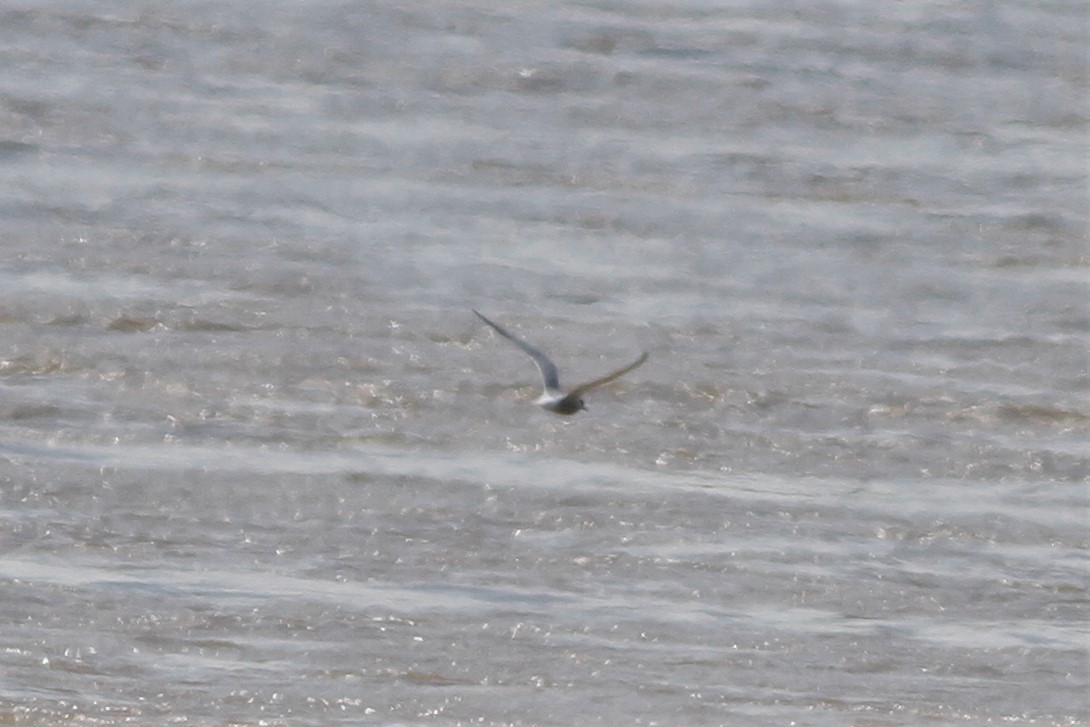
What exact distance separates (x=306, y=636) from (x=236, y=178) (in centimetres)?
314

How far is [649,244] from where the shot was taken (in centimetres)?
765

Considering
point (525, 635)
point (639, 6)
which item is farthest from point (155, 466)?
point (639, 6)

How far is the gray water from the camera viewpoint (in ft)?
16.7

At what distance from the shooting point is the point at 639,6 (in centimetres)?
922

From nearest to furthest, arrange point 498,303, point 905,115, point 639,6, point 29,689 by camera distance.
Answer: point 29,689, point 498,303, point 905,115, point 639,6

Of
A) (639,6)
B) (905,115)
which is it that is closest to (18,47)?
(639,6)

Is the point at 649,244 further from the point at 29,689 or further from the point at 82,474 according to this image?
the point at 29,689

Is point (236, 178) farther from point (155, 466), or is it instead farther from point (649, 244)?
point (155, 466)

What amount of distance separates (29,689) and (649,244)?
10.9ft

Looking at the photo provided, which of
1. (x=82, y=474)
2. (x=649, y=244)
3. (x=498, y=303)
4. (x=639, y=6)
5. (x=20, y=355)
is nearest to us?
(x=82, y=474)

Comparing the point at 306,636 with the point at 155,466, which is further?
the point at 155,466

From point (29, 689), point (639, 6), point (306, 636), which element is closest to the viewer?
point (29, 689)

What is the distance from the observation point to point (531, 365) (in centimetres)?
673

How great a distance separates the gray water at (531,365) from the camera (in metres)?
5.08
